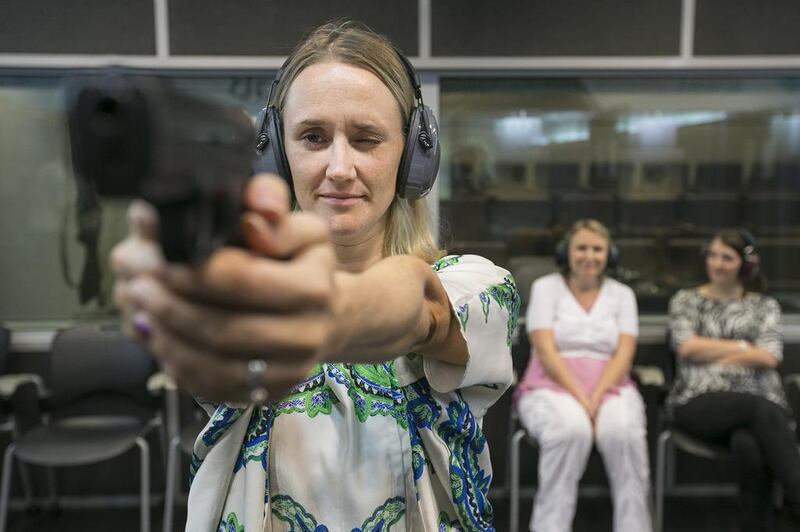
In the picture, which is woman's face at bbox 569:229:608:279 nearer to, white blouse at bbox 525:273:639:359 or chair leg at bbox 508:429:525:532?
white blouse at bbox 525:273:639:359

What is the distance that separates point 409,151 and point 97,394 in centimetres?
258

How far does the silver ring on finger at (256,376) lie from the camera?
385 mm

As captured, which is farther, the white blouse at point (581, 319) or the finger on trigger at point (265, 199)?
the white blouse at point (581, 319)

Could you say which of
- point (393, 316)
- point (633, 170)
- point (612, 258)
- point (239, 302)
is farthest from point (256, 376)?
point (633, 170)

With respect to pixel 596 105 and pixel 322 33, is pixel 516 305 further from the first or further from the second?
pixel 596 105

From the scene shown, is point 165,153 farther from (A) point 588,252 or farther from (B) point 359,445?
(A) point 588,252

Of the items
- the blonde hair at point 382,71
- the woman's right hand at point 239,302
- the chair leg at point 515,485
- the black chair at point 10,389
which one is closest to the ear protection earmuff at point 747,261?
the chair leg at point 515,485

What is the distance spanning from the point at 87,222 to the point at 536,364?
216cm

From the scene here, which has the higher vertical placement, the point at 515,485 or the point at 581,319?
the point at 581,319

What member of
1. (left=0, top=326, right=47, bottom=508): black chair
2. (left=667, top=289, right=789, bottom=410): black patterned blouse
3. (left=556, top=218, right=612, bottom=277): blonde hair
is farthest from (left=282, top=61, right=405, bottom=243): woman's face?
(left=0, top=326, right=47, bottom=508): black chair

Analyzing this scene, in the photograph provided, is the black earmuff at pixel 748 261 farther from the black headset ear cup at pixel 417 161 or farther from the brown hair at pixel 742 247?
the black headset ear cup at pixel 417 161

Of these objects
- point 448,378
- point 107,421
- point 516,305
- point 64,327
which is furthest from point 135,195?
point 64,327

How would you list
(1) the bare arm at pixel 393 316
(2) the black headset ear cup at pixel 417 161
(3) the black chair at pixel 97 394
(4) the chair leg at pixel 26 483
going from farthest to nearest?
(4) the chair leg at pixel 26 483 → (3) the black chair at pixel 97 394 → (2) the black headset ear cup at pixel 417 161 → (1) the bare arm at pixel 393 316

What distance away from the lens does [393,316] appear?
0.57m
